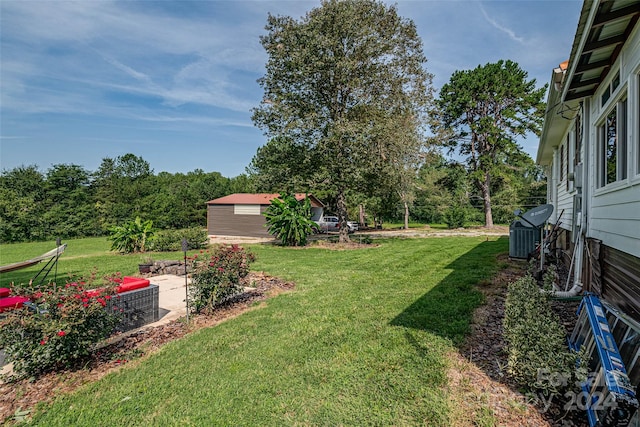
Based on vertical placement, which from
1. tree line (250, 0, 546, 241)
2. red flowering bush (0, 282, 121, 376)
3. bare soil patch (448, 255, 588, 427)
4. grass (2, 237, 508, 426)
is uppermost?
tree line (250, 0, 546, 241)

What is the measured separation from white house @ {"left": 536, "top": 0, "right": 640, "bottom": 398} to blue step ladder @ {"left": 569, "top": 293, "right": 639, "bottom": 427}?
115mm

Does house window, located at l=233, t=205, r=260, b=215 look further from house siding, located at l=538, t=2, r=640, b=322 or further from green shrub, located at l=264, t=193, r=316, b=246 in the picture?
house siding, located at l=538, t=2, r=640, b=322

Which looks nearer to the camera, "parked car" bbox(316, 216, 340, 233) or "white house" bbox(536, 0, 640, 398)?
"white house" bbox(536, 0, 640, 398)

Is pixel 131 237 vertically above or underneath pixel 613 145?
underneath

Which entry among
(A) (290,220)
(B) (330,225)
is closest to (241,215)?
(B) (330,225)

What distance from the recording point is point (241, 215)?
21.2 meters

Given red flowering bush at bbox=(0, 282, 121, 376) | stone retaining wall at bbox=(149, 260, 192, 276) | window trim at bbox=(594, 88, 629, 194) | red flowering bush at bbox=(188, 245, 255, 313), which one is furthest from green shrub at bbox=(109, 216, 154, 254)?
window trim at bbox=(594, 88, 629, 194)

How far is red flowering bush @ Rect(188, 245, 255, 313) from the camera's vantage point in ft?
16.4

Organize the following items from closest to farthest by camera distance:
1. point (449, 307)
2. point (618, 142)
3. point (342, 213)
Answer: point (618, 142)
point (449, 307)
point (342, 213)

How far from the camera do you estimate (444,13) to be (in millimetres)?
9148

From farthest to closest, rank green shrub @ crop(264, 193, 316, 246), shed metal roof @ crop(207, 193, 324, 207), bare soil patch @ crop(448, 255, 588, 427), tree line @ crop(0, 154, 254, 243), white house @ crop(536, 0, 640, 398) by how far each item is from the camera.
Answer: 1. tree line @ crop(0, 154, 254, 243)
2. shed metal roof @ crop(207, 193, 324, 207)
3. green shrub @ crop(264, 193, 316, 246)
4. white house @ crop(536, 0, 640, 398)
5. bare soil patch @ crop(448, 255, 588, 427)

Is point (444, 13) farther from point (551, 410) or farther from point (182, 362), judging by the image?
point (182, 362)

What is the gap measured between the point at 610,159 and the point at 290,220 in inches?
457

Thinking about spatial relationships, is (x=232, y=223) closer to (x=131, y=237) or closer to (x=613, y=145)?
(x=131, y=237)
